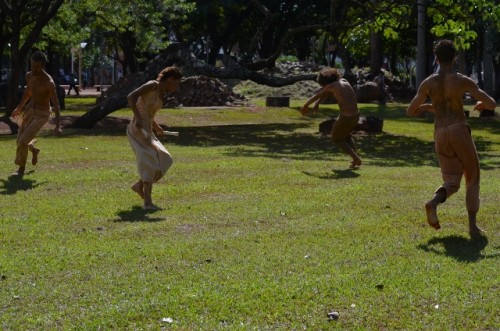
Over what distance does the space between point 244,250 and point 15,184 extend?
19.8 ft

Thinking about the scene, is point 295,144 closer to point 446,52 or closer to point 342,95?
point 342,95

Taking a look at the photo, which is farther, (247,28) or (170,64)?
(247,28)

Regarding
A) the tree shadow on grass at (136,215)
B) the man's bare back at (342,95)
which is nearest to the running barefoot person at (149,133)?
the tree shadow on grass at (136,215)

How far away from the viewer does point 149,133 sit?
38.1ft

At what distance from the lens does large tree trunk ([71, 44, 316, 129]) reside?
2625 cm

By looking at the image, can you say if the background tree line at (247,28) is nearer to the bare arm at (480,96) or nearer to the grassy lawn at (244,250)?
the grassy lawn at (244,250)

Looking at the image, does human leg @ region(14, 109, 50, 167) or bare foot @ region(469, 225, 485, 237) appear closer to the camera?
bare foot @ region(469, 225, 485, 237)

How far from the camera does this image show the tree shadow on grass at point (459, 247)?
852cm

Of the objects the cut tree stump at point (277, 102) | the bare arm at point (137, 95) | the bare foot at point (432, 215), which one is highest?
the bare arm at point (137, 95)

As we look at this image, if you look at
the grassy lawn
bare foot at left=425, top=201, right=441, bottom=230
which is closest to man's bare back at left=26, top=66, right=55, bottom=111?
the grassy lawn

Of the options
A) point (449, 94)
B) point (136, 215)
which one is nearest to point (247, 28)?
point (136, 215)

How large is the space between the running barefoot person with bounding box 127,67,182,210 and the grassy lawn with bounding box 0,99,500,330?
1.26 feet

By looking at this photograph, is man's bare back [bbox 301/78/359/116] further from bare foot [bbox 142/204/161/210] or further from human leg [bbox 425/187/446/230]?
human leg [bbox 425/187/446/230]

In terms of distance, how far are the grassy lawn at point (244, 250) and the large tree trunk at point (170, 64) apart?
9162mm
